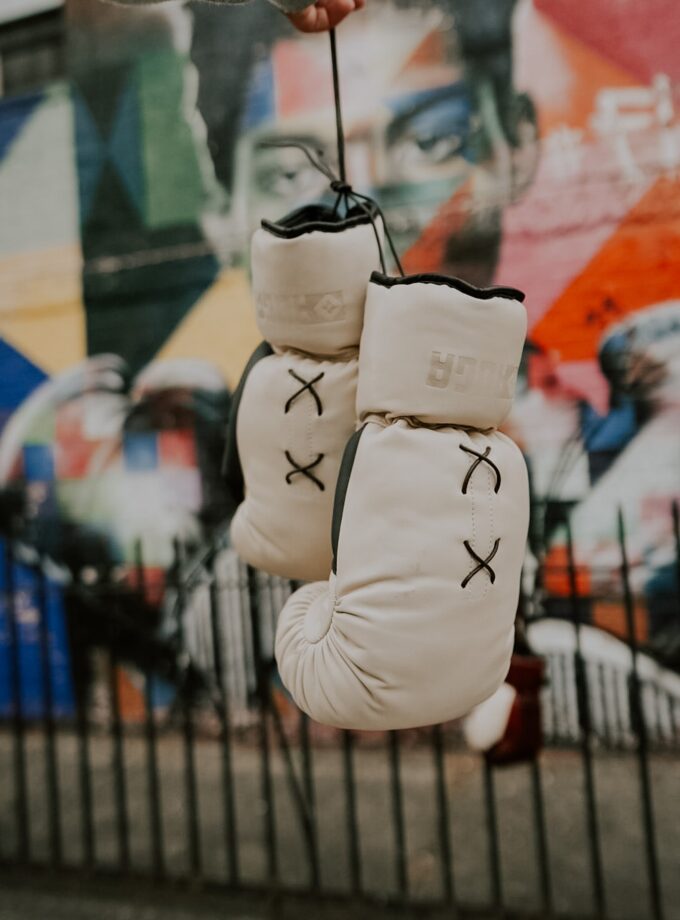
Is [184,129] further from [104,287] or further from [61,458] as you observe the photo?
[61,458]

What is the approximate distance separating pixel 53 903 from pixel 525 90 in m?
4.93

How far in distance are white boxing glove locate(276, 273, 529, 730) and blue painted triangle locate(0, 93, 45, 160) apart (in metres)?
5.57

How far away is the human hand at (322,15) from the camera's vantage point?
171cm

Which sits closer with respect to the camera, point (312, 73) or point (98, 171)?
point (312, 73)

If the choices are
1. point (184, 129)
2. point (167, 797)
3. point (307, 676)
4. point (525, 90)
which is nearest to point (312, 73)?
point (184, 129)

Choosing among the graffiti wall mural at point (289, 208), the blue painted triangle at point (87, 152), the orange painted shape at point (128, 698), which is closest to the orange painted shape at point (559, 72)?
the graffiti wall mural at point (289, 208)

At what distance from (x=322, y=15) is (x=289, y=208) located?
12.3 ft

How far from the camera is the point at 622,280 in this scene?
4.88 meters

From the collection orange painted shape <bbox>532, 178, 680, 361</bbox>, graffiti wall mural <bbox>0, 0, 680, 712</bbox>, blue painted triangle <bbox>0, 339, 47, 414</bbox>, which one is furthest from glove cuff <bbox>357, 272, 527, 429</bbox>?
blue painted triangle <bbox>0, 339, 47, 414</bbox>

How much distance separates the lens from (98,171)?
5.89 m

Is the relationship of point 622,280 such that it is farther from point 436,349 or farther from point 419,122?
point 436,349

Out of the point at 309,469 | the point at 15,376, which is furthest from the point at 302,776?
the point at 309,469

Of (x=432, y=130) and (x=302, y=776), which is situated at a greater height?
(x=432, y=130)

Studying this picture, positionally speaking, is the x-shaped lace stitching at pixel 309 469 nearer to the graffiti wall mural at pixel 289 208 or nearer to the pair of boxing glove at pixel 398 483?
the pair of boxing glove at pixel 398 483
